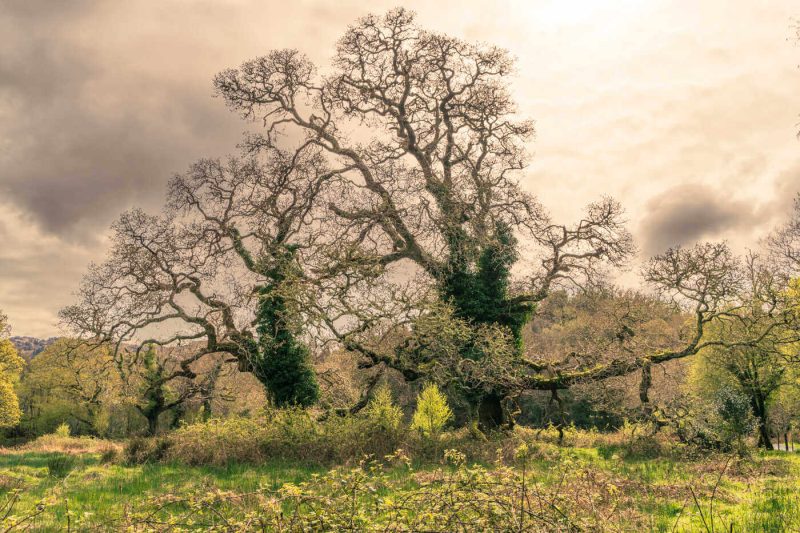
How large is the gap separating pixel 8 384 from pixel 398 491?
4480 cm

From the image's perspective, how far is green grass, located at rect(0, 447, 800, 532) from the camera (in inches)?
322

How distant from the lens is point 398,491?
7.68 metres

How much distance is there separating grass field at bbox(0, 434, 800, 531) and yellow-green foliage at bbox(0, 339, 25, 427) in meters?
26.7

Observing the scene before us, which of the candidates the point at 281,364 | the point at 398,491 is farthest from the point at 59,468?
the point at 398,491

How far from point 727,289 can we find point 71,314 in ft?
85.3

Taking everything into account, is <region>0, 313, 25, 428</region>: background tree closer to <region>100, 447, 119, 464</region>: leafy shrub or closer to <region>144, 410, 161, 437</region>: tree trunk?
<region>144, 410, 161, 437</region>: tree trunk

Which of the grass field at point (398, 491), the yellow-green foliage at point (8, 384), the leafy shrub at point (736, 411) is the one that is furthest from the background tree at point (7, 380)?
the leafy shrub at point (736, 411)

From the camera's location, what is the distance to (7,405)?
40.9 meters

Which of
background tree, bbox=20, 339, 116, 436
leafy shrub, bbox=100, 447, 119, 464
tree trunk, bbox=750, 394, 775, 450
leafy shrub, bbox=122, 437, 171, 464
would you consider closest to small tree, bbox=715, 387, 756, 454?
tree trunk, bbox=750, 394, 775, 450

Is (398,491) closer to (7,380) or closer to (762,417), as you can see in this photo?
(762,417)

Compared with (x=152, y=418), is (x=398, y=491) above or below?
above

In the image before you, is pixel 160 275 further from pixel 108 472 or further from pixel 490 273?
pixel 490 273

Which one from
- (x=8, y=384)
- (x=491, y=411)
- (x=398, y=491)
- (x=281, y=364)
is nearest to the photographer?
(x=398, y=491)

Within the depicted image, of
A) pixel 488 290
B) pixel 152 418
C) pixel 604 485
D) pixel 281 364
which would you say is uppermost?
pixel 488 290
